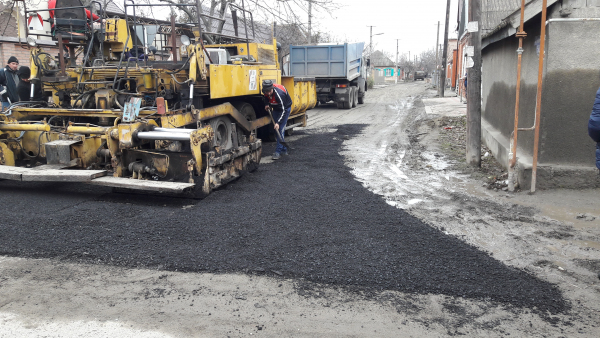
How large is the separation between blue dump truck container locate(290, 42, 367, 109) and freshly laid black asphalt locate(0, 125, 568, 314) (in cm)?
1282

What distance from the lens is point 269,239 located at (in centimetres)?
449

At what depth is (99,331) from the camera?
2.99 m

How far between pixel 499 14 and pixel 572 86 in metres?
7.57

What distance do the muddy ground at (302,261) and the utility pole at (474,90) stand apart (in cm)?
111

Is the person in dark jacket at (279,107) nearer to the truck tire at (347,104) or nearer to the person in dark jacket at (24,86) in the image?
the person in dark jacket at (24,86)

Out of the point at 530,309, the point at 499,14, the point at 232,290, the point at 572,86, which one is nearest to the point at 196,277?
the point at 232,290

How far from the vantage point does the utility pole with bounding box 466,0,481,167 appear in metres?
7.61

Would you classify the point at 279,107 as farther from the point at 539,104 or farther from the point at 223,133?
the point at 539,104

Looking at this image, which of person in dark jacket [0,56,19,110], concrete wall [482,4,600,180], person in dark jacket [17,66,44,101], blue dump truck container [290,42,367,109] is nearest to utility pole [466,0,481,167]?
concrete wall [482,4,600,180]

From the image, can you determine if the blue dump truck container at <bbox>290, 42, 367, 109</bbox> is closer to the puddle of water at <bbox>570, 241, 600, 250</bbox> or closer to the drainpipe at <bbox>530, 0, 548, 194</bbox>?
the drainpipe at <bbox>530, 0, 548, 194</bbox>

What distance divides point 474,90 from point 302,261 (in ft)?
16.8

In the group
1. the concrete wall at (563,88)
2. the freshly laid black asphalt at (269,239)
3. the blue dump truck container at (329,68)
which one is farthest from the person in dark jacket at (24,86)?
the blue dump truck container at (329,68)

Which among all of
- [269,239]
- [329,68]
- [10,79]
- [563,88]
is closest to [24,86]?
[10,79]

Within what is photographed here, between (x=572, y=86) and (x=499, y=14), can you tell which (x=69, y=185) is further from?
(x=499, y=14)
